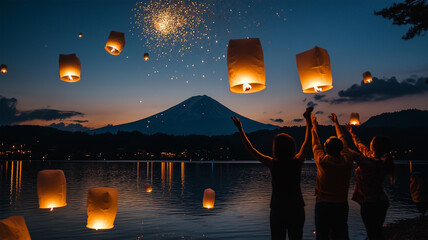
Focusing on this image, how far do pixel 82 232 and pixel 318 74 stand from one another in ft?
35.7

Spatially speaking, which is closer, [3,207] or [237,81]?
[237,81]

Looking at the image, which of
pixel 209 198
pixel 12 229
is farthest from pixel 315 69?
pixel 209 198

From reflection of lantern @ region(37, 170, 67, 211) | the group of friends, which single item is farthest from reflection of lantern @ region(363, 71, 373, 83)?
reflection of lantern @ region(37, 170, 67, 211)

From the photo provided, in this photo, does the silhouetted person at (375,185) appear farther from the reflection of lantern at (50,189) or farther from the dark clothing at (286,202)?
the reflection of lantern at (50,189)

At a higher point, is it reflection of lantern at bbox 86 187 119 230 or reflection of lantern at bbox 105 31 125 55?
reflection of lantern at bbox 105 31 125 55

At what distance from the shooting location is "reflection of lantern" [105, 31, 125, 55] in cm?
755

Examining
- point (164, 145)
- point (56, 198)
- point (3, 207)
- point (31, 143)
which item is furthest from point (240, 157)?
point (56, 198)

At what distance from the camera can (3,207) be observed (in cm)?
1838

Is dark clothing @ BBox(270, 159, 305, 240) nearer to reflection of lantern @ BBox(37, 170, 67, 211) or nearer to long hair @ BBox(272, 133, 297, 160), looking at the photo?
long hair @ BBox(272, 133, 297, 160)

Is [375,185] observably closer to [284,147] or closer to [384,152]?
[384,152]

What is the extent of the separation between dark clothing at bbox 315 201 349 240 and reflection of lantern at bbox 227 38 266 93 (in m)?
1.70

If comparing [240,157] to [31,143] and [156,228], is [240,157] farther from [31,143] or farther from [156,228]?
[156,228]

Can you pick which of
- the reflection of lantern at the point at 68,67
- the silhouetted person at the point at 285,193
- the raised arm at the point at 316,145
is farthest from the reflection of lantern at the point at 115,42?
the silhouetted person at the point at 285,193

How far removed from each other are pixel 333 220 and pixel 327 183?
1.47 feet
